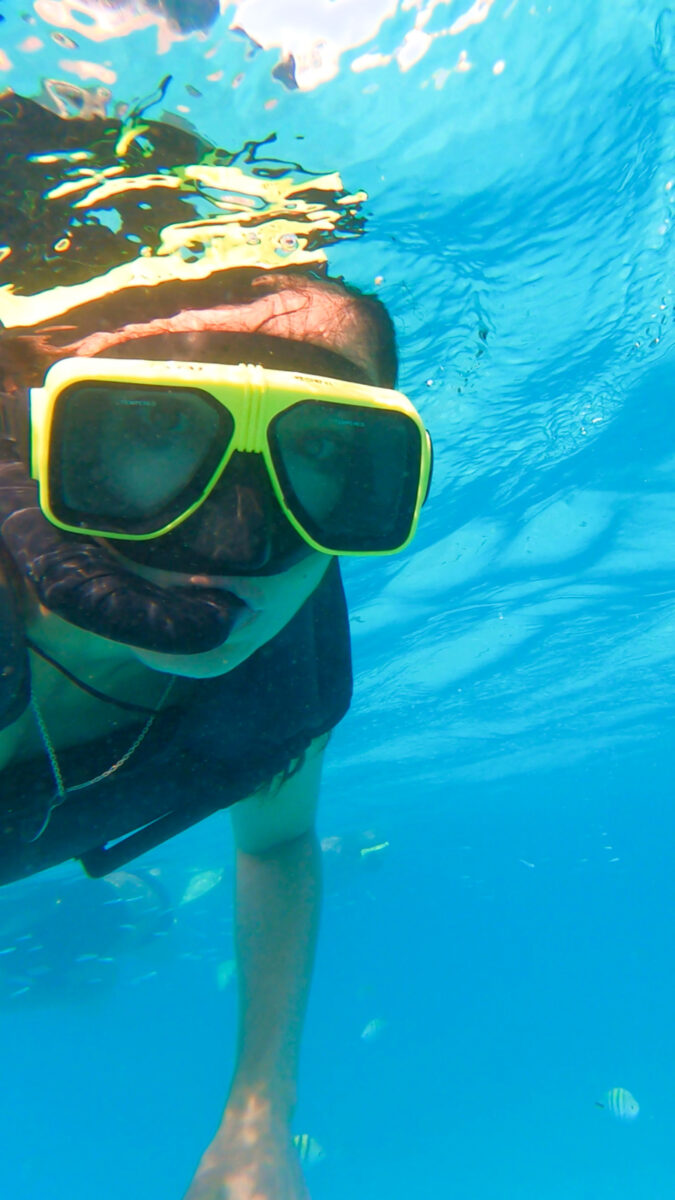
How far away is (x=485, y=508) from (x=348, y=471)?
13082 millimetres

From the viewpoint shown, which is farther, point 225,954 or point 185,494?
point 225,954

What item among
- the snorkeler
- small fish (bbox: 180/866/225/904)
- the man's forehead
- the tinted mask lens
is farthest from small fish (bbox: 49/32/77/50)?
small fish (bbox: 180/866/225/904)

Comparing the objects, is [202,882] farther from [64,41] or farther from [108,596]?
[108,596]

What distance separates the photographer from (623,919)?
130500 millimetres

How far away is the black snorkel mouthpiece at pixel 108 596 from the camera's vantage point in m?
2.14

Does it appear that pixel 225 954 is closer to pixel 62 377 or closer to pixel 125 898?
pixel 125 898

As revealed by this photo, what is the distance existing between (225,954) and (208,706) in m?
71.3

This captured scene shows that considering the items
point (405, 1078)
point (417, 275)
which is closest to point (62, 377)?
point (417, 275)

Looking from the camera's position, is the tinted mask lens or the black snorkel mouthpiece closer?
the black snorkel mouthpiece

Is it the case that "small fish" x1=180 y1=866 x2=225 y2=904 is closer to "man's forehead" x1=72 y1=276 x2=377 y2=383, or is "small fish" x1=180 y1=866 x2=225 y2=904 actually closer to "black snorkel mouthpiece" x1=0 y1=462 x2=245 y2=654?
"man's forehead" x1=72 y1=276 x2=377 y2=383

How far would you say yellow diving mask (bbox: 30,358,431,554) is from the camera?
7.68ft

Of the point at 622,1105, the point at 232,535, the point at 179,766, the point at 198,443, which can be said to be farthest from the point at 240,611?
the point at 622,1105

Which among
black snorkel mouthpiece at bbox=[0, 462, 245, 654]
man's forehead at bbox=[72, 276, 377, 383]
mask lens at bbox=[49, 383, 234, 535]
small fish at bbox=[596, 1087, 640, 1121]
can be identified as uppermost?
man's forehead at bbox=[72, 276, 377, 383]

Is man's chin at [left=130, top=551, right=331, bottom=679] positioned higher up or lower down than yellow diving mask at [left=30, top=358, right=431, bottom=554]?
lower down
